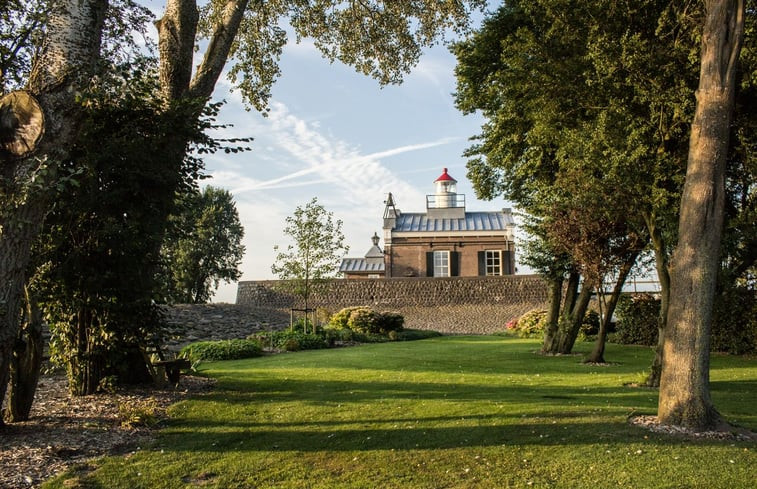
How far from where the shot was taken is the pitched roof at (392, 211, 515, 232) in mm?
39938

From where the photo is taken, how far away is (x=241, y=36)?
15.0m

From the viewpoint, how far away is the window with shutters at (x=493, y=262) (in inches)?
1544

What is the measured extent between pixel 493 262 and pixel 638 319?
17.8 m

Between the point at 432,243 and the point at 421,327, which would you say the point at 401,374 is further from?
the point at 432,243

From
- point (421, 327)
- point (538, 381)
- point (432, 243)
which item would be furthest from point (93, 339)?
point (432, 243)

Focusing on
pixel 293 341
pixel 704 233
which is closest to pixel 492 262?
pixel 293 341

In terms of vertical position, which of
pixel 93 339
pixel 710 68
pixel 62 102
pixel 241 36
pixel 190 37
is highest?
pixel 241 36

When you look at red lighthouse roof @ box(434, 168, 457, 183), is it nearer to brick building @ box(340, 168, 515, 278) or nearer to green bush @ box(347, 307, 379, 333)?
brick building @ box(340, 168, 515, 278)

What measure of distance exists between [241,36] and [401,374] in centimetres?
933

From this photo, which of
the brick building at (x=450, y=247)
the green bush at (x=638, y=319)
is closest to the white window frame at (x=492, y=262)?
the brick building at (x=450, y=247)

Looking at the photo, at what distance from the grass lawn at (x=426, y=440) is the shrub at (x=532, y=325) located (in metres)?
15.4

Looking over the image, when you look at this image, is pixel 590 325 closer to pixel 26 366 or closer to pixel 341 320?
pixel 341 320

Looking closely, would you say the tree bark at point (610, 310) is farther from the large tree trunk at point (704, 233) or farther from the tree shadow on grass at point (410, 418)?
the large tree trunk at point (704, 233)

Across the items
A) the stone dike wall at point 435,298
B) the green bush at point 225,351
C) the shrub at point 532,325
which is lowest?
the green bush at point 225,351
